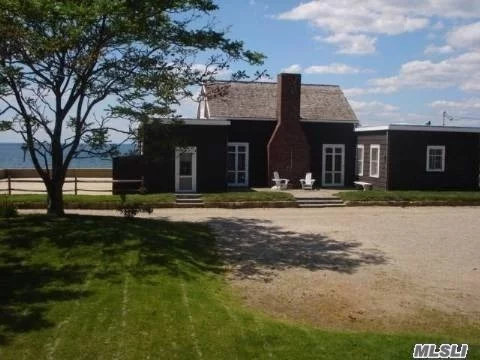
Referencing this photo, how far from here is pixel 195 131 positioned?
2597 cm

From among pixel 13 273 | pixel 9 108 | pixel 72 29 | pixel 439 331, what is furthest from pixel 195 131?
pixel 439 331

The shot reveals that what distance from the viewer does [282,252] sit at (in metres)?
13.8

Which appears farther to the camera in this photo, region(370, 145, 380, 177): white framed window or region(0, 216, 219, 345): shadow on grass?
region(370, 145, 380, 177): white framed window

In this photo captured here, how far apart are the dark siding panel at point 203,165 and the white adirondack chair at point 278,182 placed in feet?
11.8

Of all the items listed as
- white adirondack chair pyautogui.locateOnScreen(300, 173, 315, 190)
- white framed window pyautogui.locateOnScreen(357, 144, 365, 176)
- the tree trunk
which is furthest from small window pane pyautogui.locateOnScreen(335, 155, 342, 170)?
the tree trunk

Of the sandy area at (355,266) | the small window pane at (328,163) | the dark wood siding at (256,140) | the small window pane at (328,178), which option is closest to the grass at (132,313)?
the sandy area at (355,266)

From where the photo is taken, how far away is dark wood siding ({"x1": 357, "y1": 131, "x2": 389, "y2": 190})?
28.7 meters

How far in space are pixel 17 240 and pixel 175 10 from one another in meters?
7.05

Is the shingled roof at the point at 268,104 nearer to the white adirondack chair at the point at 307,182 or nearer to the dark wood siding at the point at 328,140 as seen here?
the dark wood siding at the point at 328,140

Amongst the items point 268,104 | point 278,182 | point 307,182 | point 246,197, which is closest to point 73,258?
point 246,197

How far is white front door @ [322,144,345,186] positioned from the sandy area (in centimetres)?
1020

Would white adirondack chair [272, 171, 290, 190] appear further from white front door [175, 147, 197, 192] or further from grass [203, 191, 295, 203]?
white front door [175, 147, 197, 192]

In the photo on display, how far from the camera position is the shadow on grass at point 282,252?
12211 millimetres

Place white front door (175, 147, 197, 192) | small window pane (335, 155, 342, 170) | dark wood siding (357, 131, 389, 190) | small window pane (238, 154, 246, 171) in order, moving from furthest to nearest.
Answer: small window pane (335, 155, 342, 170) → small window pane (238, 154, 246, 171) → dark wood siding (357, 131, 389, 190) → white front door (175, 147, 197, 192)
